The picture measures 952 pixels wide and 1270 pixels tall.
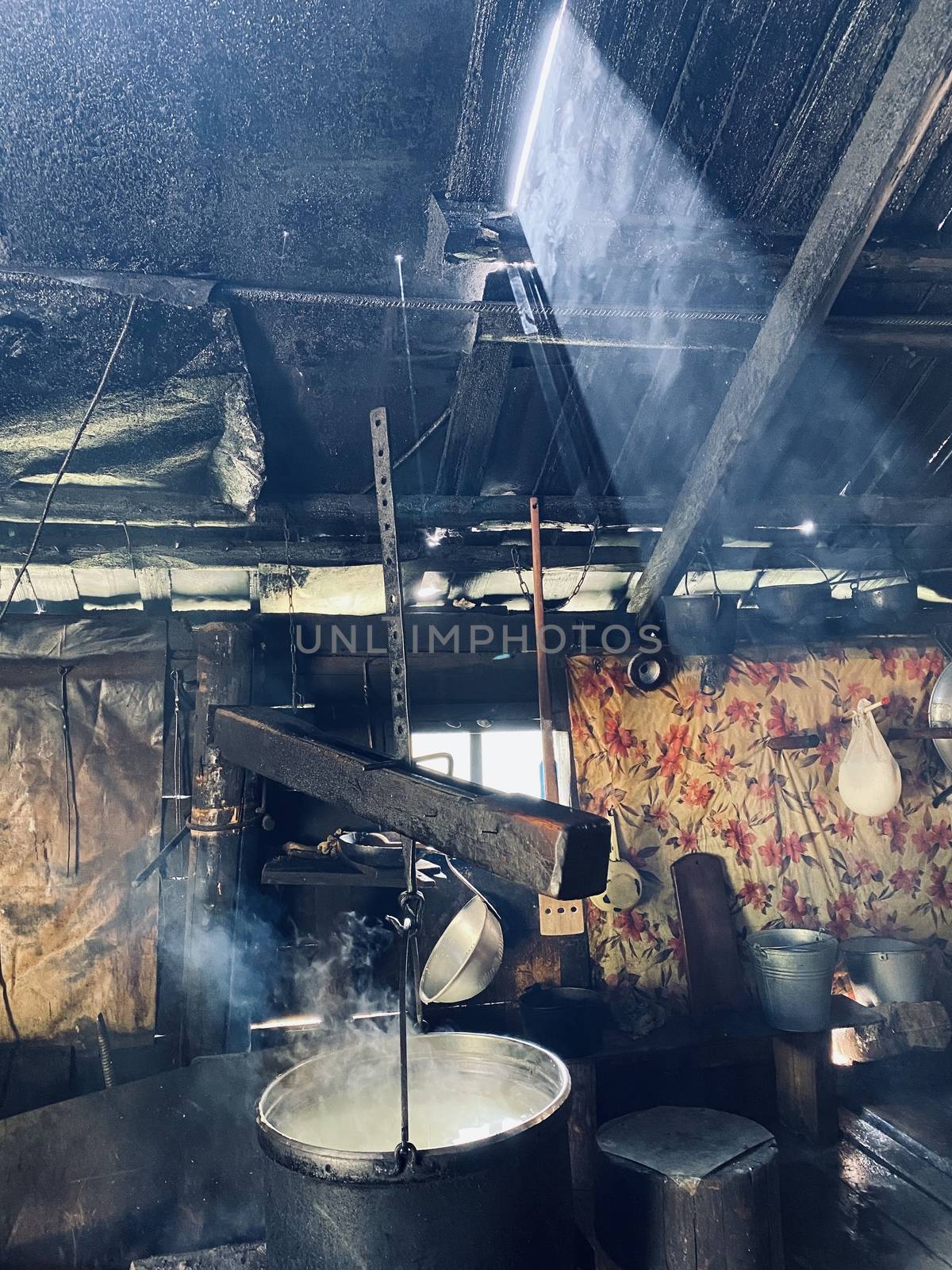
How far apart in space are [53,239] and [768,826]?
19.5ft

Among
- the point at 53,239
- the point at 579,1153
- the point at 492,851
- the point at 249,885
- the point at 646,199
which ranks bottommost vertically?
the point at 579,1153

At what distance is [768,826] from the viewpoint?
612cm

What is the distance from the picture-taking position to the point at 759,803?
6.16 metres

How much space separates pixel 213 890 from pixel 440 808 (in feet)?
11.3

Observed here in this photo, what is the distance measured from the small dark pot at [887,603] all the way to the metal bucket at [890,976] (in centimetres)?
249

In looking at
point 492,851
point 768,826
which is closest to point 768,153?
point 492,851

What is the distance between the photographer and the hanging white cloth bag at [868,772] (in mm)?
5840

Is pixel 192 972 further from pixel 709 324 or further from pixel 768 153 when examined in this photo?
pixel 768 153

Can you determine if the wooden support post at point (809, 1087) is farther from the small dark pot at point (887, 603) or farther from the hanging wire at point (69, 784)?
the hanging wire at point (69, 784)

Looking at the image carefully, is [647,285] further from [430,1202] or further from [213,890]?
[213,890]

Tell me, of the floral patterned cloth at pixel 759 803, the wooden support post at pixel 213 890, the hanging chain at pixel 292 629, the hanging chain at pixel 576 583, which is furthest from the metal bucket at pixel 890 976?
the hanging chain at pixel 292 629

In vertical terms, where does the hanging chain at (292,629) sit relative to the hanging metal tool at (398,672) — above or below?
above

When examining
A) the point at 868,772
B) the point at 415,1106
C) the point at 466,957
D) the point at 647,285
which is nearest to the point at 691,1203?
the point at 415,1106

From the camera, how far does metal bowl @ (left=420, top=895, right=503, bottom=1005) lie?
490 centimetres
